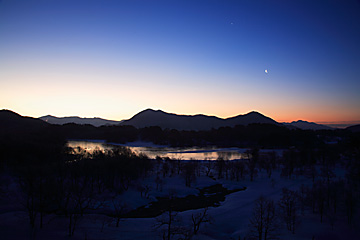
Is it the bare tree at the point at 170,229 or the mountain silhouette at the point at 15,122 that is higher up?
the mountain silhouette at the point at 15,122

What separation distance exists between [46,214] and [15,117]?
2701 inches

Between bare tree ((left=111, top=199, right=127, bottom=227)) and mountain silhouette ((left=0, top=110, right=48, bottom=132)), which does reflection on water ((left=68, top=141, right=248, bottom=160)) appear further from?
bare tree ((left=111, top=199, right=127, bottom=227))

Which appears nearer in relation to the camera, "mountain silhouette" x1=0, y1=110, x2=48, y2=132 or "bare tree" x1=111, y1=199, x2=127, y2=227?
"bare tree" x1=111, y1=199, x2=127, y2=227

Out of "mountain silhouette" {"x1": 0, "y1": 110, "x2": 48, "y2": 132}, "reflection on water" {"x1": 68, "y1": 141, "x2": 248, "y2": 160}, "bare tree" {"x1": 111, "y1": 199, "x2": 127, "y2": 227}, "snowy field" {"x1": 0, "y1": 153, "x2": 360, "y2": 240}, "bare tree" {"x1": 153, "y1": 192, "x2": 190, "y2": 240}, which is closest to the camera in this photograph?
"bare tree" {"x1": 153, "y1": 192, "x2": 190, "y2": 240}

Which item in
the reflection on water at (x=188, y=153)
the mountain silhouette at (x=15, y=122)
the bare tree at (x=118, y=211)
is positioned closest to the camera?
the bare tree at (x=118, y=211)

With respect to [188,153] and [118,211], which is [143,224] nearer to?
[118,211]

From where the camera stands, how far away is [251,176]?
4241 centimetres

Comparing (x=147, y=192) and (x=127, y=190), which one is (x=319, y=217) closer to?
(x=147, y=192)

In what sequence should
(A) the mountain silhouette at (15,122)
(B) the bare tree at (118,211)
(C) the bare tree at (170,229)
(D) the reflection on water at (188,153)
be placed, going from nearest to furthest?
(C) the bare tree at (170,229) → (B) the bare tree at (118,211) → (A) the mountain silhouette at (15,122) → (D) the reflection on water at (188,153)

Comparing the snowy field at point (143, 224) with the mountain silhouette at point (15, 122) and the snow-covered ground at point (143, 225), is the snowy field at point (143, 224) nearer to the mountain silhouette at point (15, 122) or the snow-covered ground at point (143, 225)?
the snow-covered ground at point (143, 225)

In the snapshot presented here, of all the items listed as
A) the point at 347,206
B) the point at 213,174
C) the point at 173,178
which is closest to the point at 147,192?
the point at 173,178

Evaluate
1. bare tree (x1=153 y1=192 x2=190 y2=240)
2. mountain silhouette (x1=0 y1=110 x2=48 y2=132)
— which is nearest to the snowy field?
bare tree (x1=153 y1=192 x2=190 y2=240)

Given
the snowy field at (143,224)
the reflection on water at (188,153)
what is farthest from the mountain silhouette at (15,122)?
the snowy field at (143,224)

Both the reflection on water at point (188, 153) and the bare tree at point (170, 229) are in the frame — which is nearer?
the bare tree at point (170, 229)
